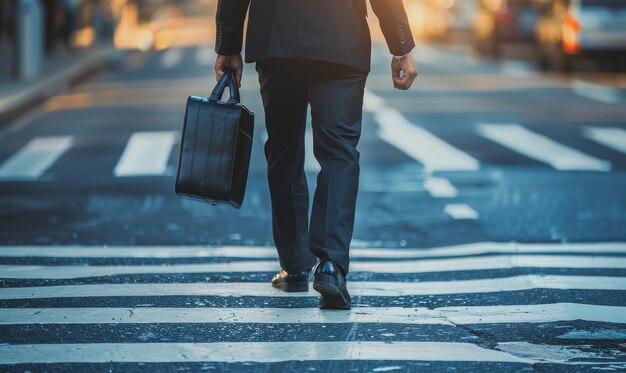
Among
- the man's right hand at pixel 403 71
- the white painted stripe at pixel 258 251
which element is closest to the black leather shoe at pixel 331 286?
the man's right hand at pixel 403 71

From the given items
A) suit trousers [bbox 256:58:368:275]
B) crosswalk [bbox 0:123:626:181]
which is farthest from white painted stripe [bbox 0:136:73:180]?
suit trousers [bbox 256:58:368:275]

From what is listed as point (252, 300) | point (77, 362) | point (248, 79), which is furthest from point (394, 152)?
point (248, 79)

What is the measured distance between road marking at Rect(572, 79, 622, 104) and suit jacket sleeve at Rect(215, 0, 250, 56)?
1389cm

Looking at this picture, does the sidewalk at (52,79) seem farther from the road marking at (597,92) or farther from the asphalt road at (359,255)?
the road marking at (597,92)

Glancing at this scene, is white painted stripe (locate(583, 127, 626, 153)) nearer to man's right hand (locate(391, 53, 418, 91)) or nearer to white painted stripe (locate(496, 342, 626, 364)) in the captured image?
man's right hand (locate(391, 53, 418, 91))

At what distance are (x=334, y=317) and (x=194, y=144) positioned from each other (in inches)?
39.2

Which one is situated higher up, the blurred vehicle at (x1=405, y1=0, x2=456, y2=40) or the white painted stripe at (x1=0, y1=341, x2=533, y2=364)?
the blurred vehicle at (x1=405, y1=0, x2=456, y2=40)

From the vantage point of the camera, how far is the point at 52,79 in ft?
73.5

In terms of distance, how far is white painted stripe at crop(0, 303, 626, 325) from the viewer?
211 inches

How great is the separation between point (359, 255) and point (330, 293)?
208 cm

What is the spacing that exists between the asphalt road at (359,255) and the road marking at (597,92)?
9.62ft

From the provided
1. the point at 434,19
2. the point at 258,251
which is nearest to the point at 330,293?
the point at 258,251

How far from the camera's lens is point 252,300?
5840 mm

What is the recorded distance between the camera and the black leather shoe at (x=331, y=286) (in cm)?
548
